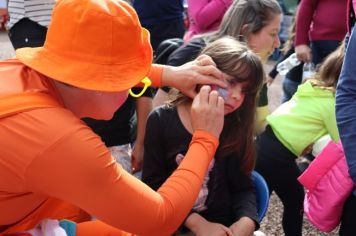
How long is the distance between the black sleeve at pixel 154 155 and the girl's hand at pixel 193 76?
0.58 ft

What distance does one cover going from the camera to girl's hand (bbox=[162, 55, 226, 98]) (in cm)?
153

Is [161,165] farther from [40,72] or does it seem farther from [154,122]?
[40,72]

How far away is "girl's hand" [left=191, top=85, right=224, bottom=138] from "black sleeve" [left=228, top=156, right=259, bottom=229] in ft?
1.64

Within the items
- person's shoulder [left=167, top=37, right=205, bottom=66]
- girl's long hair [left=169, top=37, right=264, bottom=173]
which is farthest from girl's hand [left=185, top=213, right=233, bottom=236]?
person's shoulder [left=167, top=37, right=205, bottom=66]

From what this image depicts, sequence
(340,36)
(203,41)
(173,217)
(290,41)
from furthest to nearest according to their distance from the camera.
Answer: (290,41) < (340,36) < (203,41) < (173,217)

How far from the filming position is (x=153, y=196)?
3.79 ft

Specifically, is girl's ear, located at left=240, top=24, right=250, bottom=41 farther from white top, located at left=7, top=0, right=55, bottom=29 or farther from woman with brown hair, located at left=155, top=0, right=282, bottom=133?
white top, located at left=7, top=0, right=55, bottom=29

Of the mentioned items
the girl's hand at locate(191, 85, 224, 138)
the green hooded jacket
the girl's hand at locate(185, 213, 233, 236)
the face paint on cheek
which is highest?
the girl's hand at locate(191, 85, 224, 138)

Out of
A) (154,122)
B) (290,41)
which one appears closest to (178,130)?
(154,122)

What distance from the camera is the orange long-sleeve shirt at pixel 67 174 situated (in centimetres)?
100

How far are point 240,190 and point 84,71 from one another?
0.96 metres

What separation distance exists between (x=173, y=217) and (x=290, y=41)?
9.86ft

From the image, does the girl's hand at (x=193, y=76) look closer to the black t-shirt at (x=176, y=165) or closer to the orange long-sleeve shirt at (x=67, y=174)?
the black t-shirt at (x=176, y=165)

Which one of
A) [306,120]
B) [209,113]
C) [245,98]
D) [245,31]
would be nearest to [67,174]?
[209,113]
